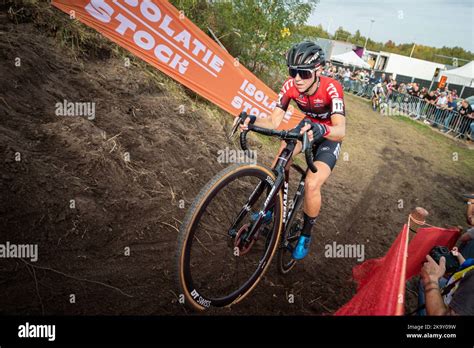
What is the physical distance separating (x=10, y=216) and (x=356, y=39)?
163 metres

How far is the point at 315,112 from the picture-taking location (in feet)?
14.1

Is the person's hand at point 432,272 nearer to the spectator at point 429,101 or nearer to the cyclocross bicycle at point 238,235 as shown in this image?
the cyclocross bicycle at point 238,235

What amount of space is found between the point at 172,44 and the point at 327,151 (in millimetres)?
4387

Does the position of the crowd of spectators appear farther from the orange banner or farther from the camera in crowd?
the camera in crowd

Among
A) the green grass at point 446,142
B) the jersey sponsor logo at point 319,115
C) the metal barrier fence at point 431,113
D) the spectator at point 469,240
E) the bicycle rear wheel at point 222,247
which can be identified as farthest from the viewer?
the metal barrier fence at point 431,113

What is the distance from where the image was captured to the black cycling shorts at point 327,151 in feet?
12.7

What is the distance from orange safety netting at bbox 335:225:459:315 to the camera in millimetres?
2457

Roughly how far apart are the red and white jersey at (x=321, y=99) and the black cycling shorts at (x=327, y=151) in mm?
420

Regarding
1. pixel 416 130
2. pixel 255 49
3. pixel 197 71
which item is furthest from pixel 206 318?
pixel 416 130

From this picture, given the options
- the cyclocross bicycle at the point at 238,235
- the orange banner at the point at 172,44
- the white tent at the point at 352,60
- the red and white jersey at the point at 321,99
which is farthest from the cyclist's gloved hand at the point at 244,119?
the white tent at the point at 352,60

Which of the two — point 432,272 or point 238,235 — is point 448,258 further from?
point 238,235

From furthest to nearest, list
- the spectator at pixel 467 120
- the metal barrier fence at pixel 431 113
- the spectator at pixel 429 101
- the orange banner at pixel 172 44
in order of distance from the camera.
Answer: the spectator at pixel 429 101, the metal barrier fence at pixel 431 113, the spectator at pixel 467 120, the orange banner at pixel 172 44

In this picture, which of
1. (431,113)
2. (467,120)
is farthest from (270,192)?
(431,113)

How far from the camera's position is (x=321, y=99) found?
4.07m
